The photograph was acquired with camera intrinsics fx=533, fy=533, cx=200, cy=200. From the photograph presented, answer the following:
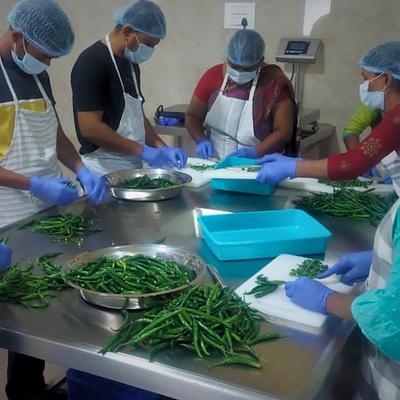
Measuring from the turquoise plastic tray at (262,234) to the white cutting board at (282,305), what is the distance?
14 cm

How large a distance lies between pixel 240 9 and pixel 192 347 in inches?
122

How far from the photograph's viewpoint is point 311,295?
1.20 metres

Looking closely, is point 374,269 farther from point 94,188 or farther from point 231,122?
point 231,122

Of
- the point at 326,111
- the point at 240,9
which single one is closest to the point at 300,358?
the point at 326,111

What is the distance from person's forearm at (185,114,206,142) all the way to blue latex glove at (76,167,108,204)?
3.48ft

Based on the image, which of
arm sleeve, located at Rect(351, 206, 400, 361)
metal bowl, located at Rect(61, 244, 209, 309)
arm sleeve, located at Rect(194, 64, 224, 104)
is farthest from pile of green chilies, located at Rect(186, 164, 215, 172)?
arm sleeve, located at Rect(351, 206, 400, 361)

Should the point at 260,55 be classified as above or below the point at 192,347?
above

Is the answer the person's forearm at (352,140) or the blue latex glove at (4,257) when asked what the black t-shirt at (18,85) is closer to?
the blue latex glove at (4,257)

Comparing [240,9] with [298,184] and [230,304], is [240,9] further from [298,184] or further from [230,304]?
[230,304]

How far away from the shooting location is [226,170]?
2.27m

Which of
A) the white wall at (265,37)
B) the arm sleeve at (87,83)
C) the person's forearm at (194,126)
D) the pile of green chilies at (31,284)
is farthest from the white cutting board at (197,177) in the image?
the white wall at (265,37)

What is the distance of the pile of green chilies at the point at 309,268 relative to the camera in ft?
4.61

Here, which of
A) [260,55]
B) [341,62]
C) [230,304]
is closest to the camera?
[230,304]

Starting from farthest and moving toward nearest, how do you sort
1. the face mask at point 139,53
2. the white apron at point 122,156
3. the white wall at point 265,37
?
the white wall at point 265,37
the white apron at point 122,156
the face mask at point 139,53
